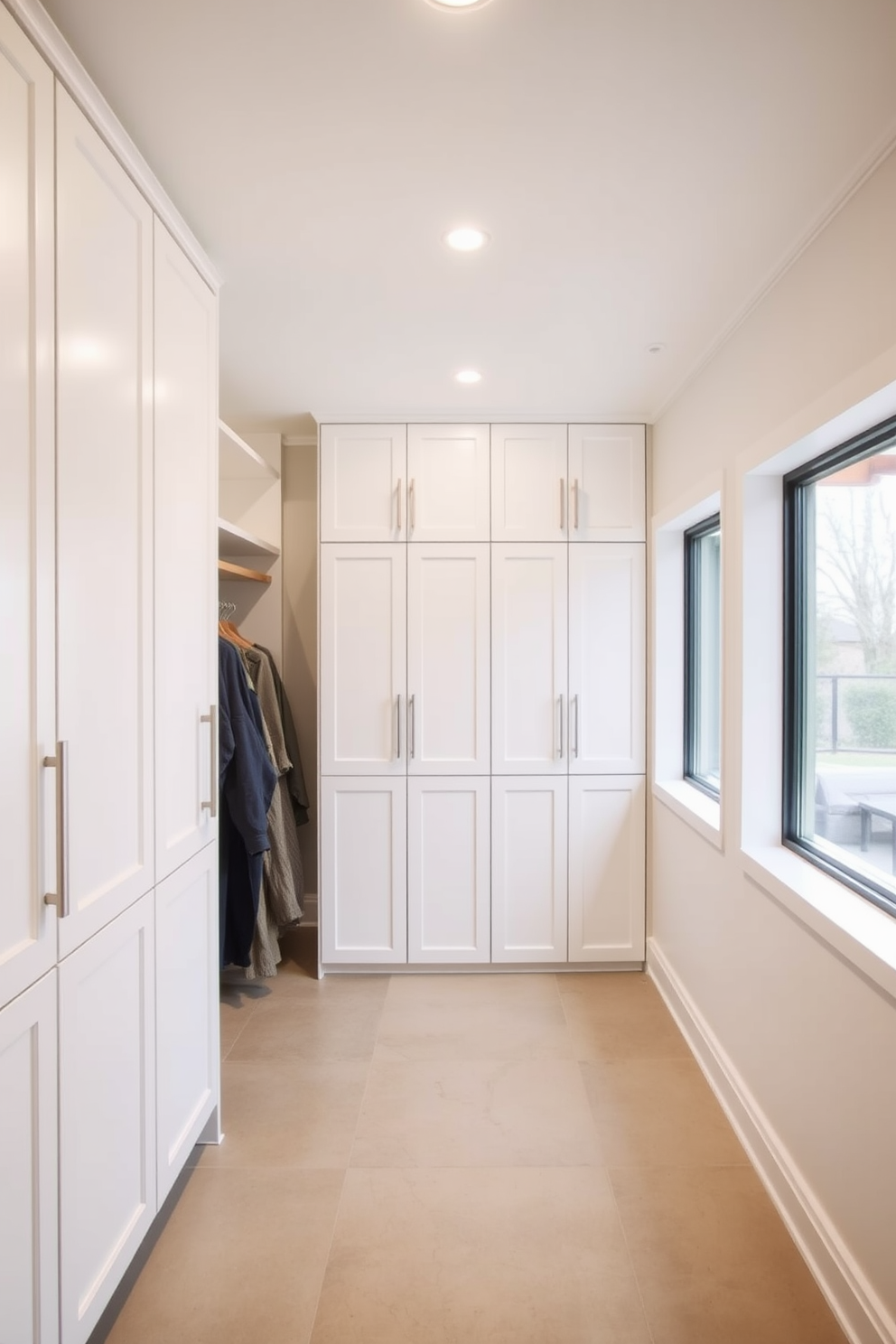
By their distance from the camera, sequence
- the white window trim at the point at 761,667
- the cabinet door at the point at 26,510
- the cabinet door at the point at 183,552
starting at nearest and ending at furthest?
the cabinet door at the point at 26,510 < the cabinet door at the point at 183,552 < the white window trim at the point at 761,667

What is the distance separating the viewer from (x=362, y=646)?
3.35 meters

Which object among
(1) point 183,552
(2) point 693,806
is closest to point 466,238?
(1) point 183,552

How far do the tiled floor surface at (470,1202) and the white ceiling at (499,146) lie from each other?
245 centimetres

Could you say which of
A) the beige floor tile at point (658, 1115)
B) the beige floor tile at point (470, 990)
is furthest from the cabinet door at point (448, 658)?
the beige floor tile at point (658, 1115)

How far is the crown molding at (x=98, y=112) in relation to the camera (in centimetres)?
119

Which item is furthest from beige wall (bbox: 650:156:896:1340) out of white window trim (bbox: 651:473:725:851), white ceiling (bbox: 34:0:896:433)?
white window trim (bbox: 651:473:725:851)

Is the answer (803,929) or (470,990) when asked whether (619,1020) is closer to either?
(470,990)

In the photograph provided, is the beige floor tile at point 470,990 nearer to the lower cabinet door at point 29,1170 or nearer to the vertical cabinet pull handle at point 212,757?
the vertical cabinet pull handle at point 212,757

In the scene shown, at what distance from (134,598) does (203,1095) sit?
1.38 metres

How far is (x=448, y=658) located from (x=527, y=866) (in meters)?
0.99

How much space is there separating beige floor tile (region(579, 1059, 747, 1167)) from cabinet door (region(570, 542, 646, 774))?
1228 mm

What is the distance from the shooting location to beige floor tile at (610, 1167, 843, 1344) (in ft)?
5.22

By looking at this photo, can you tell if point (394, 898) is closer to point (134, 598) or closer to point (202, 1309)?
point (202, 1309)

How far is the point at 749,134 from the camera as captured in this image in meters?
1.53
